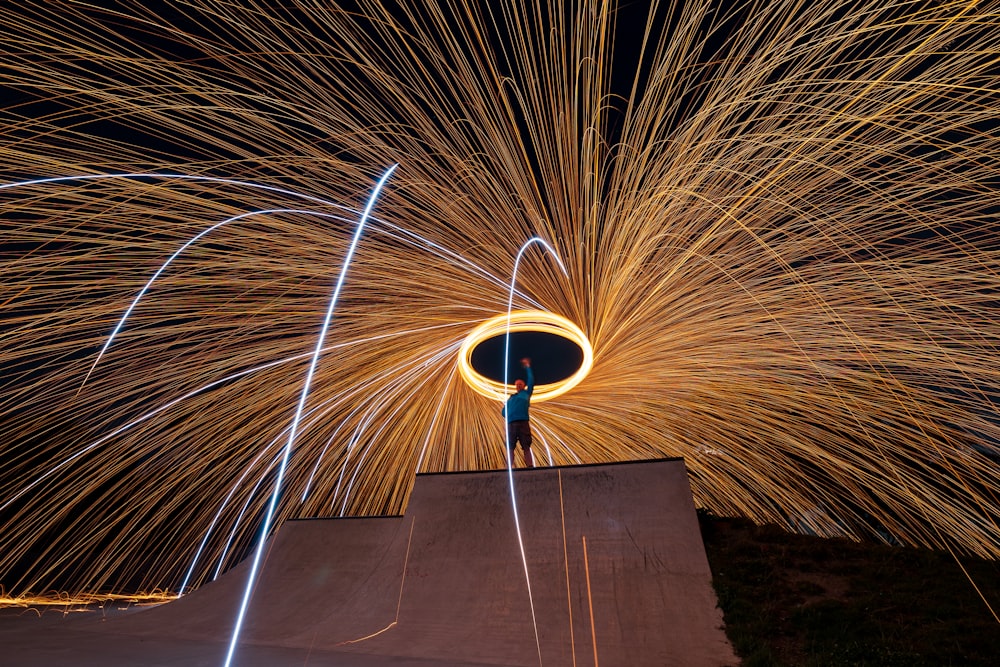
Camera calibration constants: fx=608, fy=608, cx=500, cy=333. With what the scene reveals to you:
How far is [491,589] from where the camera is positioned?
6219 mm

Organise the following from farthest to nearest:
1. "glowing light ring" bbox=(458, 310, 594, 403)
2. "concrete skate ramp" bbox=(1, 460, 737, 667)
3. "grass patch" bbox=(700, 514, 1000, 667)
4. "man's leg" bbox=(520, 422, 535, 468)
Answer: "glowing light ring" bbox=(458, 310, 594, 403)
"man's leg" bbox=(520, 422, 535, 468)
"concrete skate ramp" bbox=(1, 460, 737, 667)
"grass patch" bbox=(700, 514, 1000, 667)

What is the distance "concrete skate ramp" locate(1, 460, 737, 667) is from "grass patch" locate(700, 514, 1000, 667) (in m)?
0.36

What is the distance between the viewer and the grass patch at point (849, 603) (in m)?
4.57

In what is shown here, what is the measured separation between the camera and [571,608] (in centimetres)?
569

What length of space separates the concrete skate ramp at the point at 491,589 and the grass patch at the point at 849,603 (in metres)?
0.36

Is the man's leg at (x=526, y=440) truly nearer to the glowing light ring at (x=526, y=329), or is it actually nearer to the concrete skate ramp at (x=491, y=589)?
the glowing light ring at (x=526, y=329)

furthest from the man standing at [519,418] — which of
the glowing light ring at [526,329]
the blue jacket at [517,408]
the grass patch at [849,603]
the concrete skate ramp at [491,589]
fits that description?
the grass patch at [849,603]

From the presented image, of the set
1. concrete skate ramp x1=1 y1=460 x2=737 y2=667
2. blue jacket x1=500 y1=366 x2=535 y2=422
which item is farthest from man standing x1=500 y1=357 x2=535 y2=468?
concrete skate ramp x1=1 y1=460 x2=737 y2=667

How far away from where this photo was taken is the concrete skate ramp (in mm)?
5320

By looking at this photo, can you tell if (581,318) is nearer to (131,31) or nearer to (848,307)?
(848,307)

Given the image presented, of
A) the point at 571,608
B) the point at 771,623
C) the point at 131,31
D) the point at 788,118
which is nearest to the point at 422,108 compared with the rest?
the point at 131,31

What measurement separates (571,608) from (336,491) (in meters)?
7.33

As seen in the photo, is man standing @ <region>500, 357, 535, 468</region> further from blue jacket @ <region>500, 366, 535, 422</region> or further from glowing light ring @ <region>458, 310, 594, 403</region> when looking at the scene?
glowing light ring @ <region>458, 310, 594, 403</region>

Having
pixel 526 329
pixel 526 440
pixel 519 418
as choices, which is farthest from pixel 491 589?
pixel 526 329
